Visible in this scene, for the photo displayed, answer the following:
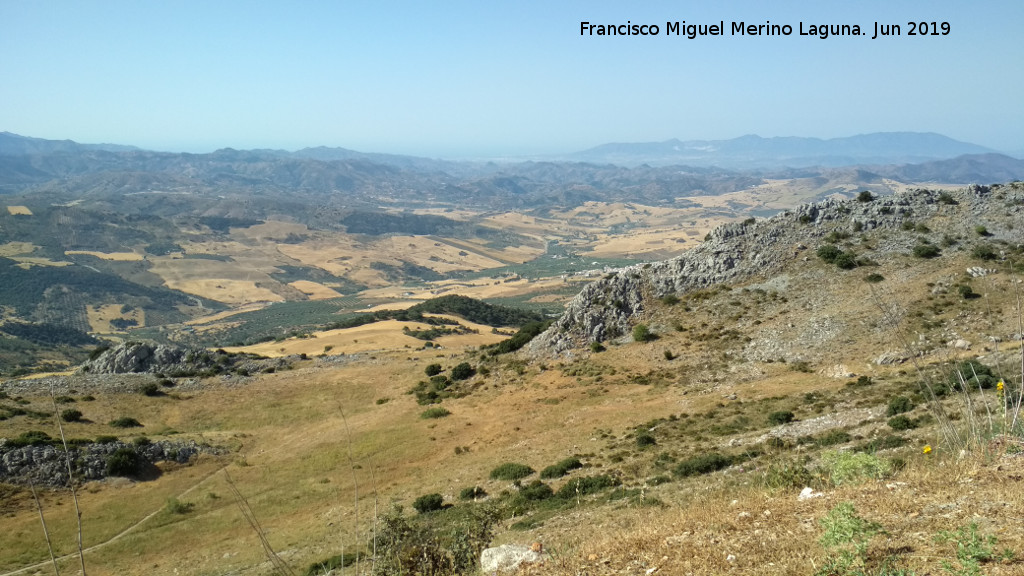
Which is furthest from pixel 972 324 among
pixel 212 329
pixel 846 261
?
pixel 212 329

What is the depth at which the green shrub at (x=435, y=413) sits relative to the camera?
3762cm

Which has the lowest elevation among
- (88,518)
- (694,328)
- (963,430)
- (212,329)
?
(212,329)

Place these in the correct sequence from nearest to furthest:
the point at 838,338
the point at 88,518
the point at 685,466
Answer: the point at 685,466 < the point at 88,518 < the point at 838,338

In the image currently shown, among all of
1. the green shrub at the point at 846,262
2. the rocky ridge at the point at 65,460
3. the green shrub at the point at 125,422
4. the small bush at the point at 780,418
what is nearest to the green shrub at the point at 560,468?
the small bush at the point at 780,418

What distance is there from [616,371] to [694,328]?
754 cm

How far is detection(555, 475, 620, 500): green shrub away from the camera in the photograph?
67.1 feet

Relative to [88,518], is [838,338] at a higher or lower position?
higher

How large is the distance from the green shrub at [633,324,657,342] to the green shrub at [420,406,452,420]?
15250 millimetres

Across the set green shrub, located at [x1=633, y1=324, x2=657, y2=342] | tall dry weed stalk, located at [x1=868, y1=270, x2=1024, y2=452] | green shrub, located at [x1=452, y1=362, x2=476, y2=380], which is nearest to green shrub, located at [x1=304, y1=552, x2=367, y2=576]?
tall dry weed stalk, located at [x1=868, y1=270, x2=1024, y2=452]

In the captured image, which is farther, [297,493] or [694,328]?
[694,328]

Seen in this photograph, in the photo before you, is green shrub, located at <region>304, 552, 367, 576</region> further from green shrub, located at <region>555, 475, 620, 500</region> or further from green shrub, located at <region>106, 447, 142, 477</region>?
green shrub, located at <region>106, 447, 142, 477</region>

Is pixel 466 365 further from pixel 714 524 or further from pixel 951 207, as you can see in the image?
pixel 951 207

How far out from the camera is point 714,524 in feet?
30.1

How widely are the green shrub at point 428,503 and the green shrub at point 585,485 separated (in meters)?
5.14
